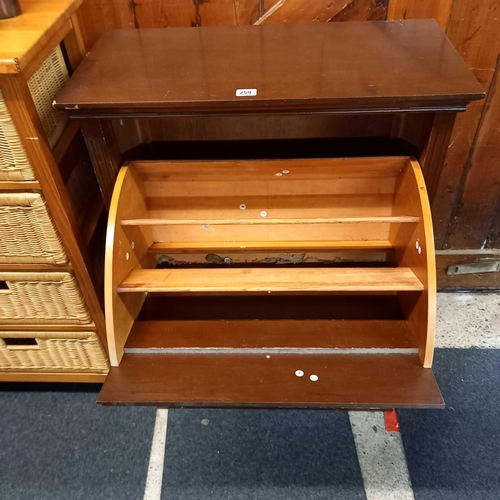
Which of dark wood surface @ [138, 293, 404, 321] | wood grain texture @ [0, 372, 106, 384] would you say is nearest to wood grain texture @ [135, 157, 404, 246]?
dark wood surface @ [138, 293, 404, 321]

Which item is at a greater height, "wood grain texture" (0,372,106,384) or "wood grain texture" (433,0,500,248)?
"wood grain texture" (433,0,500,248)

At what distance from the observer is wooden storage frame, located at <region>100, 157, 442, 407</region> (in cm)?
91

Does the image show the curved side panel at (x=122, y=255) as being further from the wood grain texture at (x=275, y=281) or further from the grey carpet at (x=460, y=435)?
the grey carpet at (x=460, y=435)

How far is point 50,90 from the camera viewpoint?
3.17 feet

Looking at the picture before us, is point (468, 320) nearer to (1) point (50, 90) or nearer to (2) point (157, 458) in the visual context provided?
(2) point (157, 458)

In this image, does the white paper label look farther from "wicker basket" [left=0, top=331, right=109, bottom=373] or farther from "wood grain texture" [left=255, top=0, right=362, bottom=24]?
"wicker basket" [left=0, top=331, right=109, bottom=373]

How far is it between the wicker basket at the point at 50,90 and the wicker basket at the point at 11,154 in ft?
0.29

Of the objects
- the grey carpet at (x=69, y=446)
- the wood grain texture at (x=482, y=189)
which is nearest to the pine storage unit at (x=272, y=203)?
the wood grain texture at (x=482, y=189)

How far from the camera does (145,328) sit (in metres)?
1.04

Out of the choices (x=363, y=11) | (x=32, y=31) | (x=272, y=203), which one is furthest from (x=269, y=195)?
(x=32, y=31)

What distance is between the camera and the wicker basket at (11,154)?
2.70 feet

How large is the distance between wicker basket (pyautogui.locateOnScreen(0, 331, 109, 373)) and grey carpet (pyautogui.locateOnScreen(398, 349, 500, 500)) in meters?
0.86

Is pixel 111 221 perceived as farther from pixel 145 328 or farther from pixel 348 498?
pixel 348 498

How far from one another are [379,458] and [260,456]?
31 centimetres
